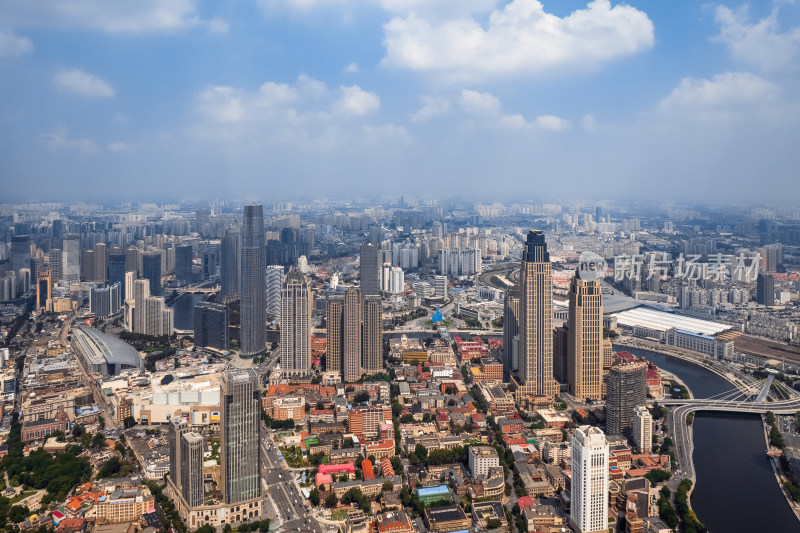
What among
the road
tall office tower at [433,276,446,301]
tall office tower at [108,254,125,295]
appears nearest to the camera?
the road

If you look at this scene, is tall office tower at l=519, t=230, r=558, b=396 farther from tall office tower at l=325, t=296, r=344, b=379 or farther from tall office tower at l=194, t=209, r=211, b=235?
tall office tower at l=194, t=209, r=211, b=235

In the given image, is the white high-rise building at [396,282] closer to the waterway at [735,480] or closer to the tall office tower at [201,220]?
the tall office tower at [201,220]

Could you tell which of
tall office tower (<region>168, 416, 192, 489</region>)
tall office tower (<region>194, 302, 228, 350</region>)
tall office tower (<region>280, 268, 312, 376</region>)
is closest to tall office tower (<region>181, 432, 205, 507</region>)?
tall office tower (<region>168, 416, 192, 489</region>)

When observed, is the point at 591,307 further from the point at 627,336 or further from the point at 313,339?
the point at 313,339

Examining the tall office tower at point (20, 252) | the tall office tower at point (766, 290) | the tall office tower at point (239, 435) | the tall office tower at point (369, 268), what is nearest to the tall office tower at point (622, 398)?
the tall office tower at point (239, 435)

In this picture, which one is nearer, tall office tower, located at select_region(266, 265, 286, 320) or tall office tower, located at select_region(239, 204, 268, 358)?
tall office tower, located at select_region(239, 204, 268, 358)

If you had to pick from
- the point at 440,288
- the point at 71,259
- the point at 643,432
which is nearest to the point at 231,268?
the point at 71,259

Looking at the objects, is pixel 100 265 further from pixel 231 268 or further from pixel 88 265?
pixel 231 268

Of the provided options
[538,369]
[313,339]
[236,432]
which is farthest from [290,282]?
[236,432]
